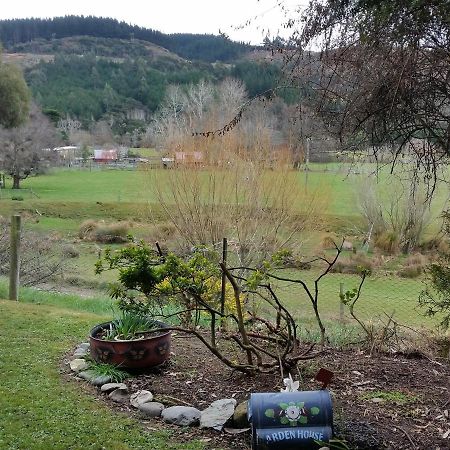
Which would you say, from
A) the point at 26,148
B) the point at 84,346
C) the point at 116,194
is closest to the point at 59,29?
the point at 26,148

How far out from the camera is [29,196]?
27.5m

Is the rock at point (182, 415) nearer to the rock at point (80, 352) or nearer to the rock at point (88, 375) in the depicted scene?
the rock at point (88, 375)

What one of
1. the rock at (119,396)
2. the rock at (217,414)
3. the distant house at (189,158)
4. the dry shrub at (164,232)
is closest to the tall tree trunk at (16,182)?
the dry shrub at (164,232)

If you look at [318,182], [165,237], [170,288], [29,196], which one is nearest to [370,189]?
[318,182]

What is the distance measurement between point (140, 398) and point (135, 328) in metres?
0.83

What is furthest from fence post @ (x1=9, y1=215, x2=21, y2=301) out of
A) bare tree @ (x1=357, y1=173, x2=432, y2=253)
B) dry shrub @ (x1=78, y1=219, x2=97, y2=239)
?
dry shrub @ (x1=78, y1=219, x2=97, y2=239)

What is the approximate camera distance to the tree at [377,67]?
2717 mm

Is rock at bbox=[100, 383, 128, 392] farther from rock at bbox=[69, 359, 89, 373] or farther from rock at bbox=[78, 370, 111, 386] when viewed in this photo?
rock at bbox=[69, 359, 89, 373]

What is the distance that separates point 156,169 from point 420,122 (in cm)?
899

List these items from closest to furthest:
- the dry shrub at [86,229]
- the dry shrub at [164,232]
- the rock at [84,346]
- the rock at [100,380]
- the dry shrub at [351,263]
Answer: the rock at [100,380] → the rock at [84,346] → the dry shrub at [164,232] → the dry shrub at [351,263] → the dry shrub at [86,229]

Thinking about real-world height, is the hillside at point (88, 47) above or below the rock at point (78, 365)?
above

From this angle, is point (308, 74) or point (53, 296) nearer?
point (308, 74)

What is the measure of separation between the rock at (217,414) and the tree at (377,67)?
187 centimetres

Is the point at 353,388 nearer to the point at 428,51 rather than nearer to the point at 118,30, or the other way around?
the point at 428,51
